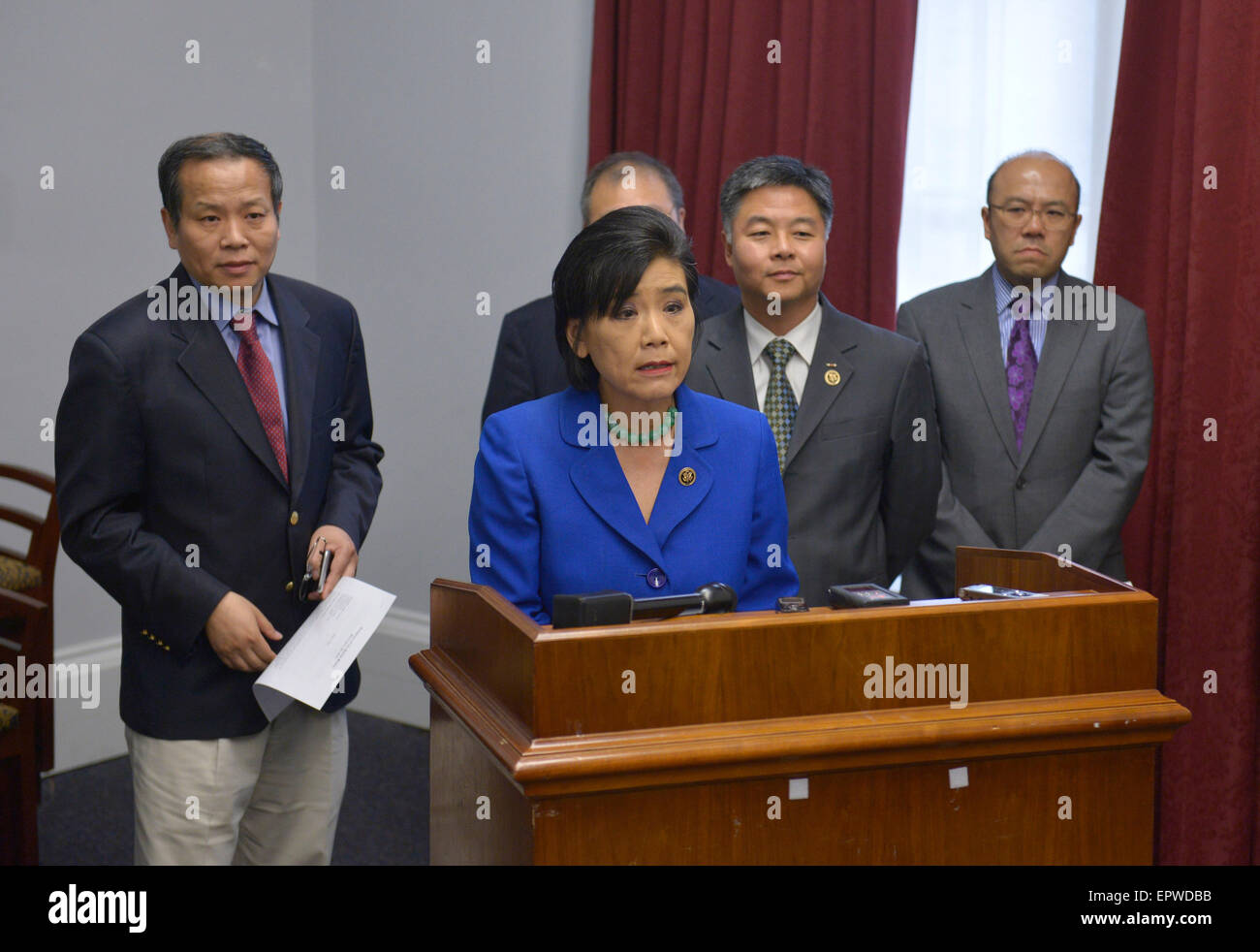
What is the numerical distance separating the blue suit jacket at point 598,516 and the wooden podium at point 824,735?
206 mm

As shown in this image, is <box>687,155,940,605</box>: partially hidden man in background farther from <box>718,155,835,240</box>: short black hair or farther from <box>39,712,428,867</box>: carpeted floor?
<box>39,712,428,867</box>: carpeted floor

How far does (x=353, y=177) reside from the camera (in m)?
5.09

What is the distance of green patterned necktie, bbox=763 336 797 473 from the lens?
266 cm

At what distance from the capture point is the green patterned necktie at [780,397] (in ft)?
8.74

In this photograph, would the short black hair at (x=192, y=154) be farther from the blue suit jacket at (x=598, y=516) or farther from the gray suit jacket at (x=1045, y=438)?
the gray suit jacket at (x=1045, y=438)

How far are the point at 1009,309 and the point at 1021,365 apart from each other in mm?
147

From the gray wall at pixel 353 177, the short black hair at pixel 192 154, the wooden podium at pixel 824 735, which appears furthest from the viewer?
the gray wall at pixel 353 177

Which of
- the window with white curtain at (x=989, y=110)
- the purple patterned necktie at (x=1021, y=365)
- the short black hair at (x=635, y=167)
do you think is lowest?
the purple patterned necktie at (x=1021, y=365)

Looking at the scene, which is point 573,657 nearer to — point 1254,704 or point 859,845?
point 859,845

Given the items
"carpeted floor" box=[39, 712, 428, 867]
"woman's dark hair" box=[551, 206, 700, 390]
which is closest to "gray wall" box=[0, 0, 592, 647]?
"carpeted floor" box=[39, 712, 428, 867]

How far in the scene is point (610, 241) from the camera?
194 centimetres

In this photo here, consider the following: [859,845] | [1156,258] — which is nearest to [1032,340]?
[1156,258]

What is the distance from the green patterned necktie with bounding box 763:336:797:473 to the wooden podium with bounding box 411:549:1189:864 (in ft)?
3.41

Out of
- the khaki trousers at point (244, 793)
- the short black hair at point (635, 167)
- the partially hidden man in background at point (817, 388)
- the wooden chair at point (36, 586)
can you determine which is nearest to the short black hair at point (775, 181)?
the partially hidden man in background at point (817, 388)
